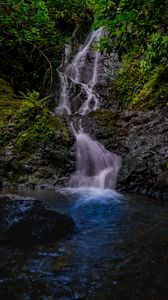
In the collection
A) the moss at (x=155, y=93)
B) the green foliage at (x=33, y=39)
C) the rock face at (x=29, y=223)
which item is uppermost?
the green foliage at (x=33, y=39)

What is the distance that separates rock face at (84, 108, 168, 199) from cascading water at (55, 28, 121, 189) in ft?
0.99

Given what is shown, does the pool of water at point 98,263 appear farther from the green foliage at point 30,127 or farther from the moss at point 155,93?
the moss at point 155,93

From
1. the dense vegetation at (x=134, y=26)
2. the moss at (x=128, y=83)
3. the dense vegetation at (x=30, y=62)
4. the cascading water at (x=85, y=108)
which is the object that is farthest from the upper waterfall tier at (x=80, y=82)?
the dense vegetation at (x=134, y=26)

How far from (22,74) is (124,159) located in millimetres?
6474

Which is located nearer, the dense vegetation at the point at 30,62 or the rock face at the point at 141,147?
the rock face at the point at 141,147

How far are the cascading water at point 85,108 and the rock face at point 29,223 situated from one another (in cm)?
347

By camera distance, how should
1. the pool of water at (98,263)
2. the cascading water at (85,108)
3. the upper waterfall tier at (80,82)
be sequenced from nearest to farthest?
the pool of water at (98,263), the cascading water at (85,108), the upper waterfall tier at (80,82)

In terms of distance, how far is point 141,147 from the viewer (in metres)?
7.97

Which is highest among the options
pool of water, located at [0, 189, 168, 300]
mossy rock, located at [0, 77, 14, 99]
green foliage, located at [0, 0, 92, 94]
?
green foliage, located at [0, 0, 92, 94]

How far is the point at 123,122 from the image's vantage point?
9.48 m

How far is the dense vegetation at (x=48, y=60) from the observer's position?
13.4 feet

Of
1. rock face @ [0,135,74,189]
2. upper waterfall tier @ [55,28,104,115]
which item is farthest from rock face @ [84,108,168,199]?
upper waterfall tier @ [55,28,104,115]

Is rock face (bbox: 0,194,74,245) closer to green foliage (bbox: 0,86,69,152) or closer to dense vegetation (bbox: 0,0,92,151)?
green foliage (bbox: 0,86,69,152)

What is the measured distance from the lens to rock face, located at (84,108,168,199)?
7.29 meters
